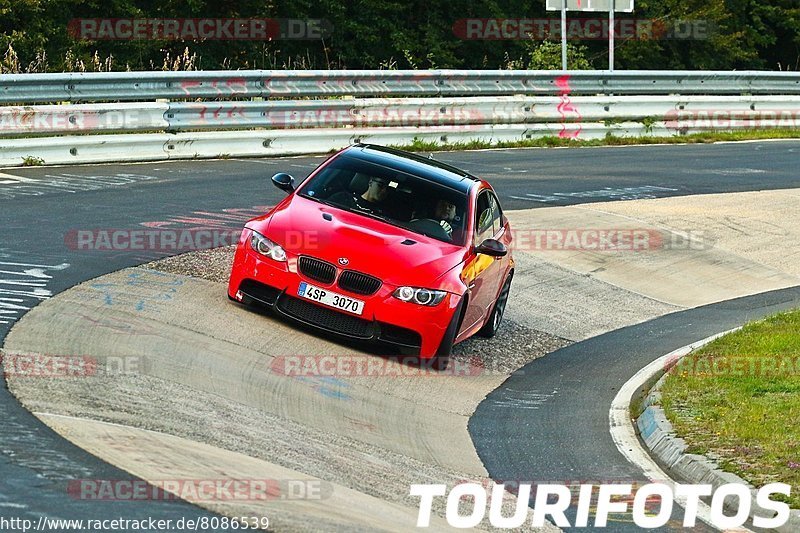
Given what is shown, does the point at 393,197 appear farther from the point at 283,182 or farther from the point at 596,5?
the point at 596,5

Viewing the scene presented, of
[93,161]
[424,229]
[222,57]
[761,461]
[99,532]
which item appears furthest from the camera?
[222,57]

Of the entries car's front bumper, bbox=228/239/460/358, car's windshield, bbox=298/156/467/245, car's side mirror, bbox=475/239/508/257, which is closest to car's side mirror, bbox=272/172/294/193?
car's windshield, bbox=298/156/467/245

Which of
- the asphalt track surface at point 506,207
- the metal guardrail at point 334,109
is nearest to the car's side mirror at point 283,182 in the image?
the asphalt track surface at point 506,207

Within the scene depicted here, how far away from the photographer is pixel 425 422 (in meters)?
9.95

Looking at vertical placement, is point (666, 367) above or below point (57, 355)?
below

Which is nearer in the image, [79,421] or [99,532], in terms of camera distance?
[99,532]

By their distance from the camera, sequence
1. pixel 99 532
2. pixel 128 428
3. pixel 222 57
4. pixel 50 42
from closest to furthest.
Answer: pixel 99 532
pixel 128 428
pixel 50 42
pixel 222 57

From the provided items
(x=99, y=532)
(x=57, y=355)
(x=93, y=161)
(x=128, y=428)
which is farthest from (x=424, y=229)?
(x=93, y=161)

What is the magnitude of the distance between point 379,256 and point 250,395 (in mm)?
2117

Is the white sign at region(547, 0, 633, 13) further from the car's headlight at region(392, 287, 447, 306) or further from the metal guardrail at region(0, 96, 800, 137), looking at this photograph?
the car's headlight at region(392, 287, 447, 306)

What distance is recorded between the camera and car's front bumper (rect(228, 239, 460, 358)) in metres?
11.0

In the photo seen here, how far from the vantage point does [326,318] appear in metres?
11.2

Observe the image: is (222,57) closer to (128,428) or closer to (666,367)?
(666,367)

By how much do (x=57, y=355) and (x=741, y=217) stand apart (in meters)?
13.0
